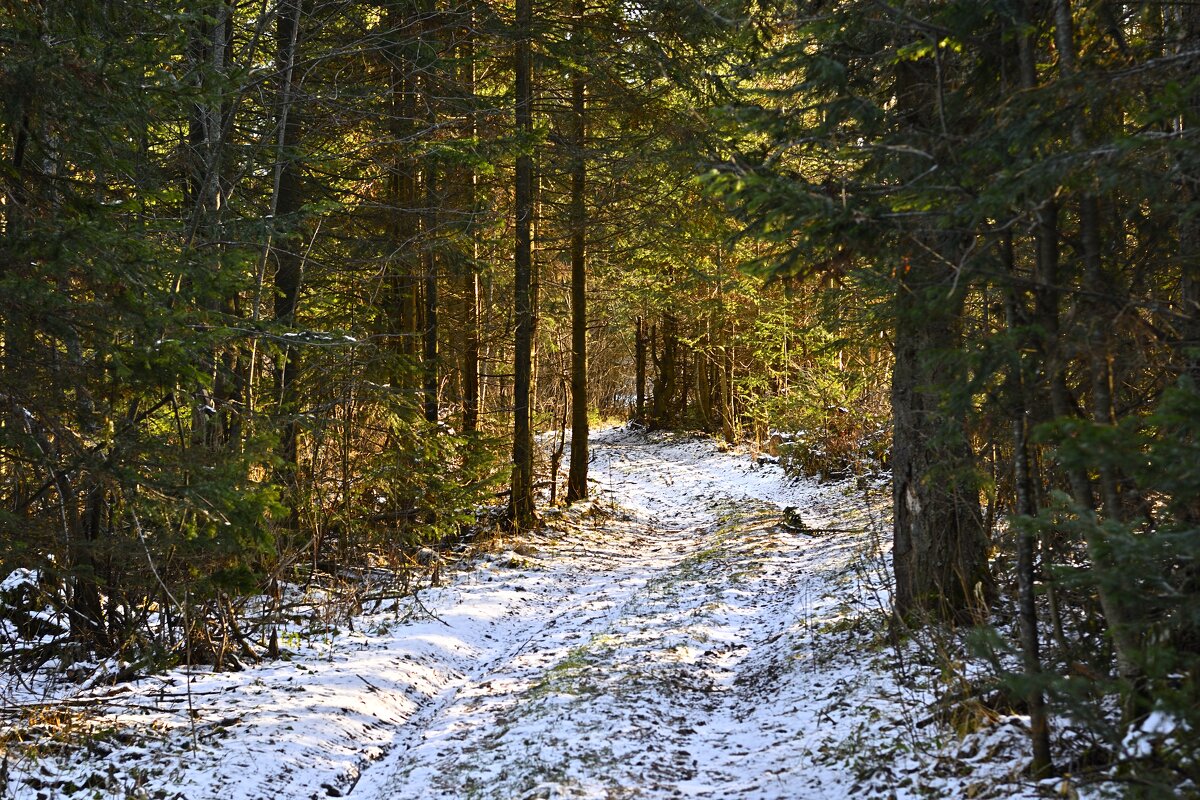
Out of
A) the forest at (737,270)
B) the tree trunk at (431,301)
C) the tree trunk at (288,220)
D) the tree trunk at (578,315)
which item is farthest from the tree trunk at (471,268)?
the tree trunk at (288,220)

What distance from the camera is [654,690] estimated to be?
22.5 ft

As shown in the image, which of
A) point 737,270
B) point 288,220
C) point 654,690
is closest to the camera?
point 654,690

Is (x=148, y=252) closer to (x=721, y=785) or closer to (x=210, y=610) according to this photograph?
(x=210, y=610)

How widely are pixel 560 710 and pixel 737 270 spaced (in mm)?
Answer: 4128

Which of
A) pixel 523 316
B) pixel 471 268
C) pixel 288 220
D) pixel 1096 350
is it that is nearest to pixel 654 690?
pixel 1096 350

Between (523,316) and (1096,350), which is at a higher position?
(523,316)

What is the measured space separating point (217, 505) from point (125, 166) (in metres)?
2.28

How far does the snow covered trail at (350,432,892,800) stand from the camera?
17.3 feet

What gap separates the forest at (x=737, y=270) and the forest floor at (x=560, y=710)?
0.49 m

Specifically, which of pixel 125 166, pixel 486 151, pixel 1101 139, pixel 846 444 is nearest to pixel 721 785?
pixel 1101 139

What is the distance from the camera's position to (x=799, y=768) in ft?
17.0

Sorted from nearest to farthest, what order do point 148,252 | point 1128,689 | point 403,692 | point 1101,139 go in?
1. point 1128,689
2. point 1101,139
3. point 148,252
4. point 403,692

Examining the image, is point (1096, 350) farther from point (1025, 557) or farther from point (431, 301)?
point (431, 301)

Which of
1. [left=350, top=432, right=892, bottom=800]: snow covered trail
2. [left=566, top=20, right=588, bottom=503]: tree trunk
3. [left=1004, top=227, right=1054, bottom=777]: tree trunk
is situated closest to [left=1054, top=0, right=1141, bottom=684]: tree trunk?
[left=1004, top=227, right=1054, bottom=777]: tree trunk
